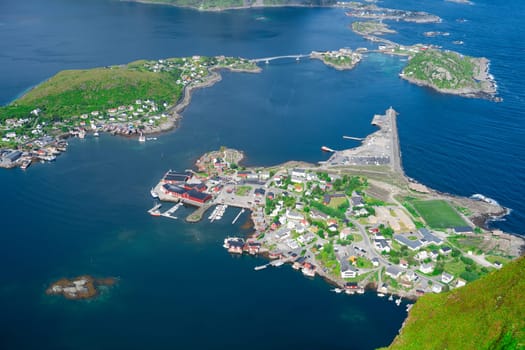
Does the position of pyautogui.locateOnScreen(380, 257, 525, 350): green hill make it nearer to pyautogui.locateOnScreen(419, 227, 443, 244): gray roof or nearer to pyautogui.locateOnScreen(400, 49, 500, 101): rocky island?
pyautogui.locateOnScreen(419, 227, 443, 244): gray roof

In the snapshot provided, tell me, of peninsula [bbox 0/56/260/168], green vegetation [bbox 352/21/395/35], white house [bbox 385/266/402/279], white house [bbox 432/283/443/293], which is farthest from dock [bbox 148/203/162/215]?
green vegetation [bbox 352/21/395/35]

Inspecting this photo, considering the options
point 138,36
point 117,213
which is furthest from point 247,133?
point 138,36

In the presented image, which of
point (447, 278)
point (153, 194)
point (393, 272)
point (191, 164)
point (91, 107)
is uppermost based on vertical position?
point (91, 107)

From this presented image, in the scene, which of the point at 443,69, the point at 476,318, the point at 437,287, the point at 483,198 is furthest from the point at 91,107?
the point at 443,69

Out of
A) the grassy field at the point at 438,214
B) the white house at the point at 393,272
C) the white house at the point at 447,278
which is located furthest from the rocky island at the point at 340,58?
the white house at the point at 447,278

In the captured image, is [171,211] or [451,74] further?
[451,74]

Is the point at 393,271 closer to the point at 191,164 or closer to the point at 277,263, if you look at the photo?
the point at 277,263
